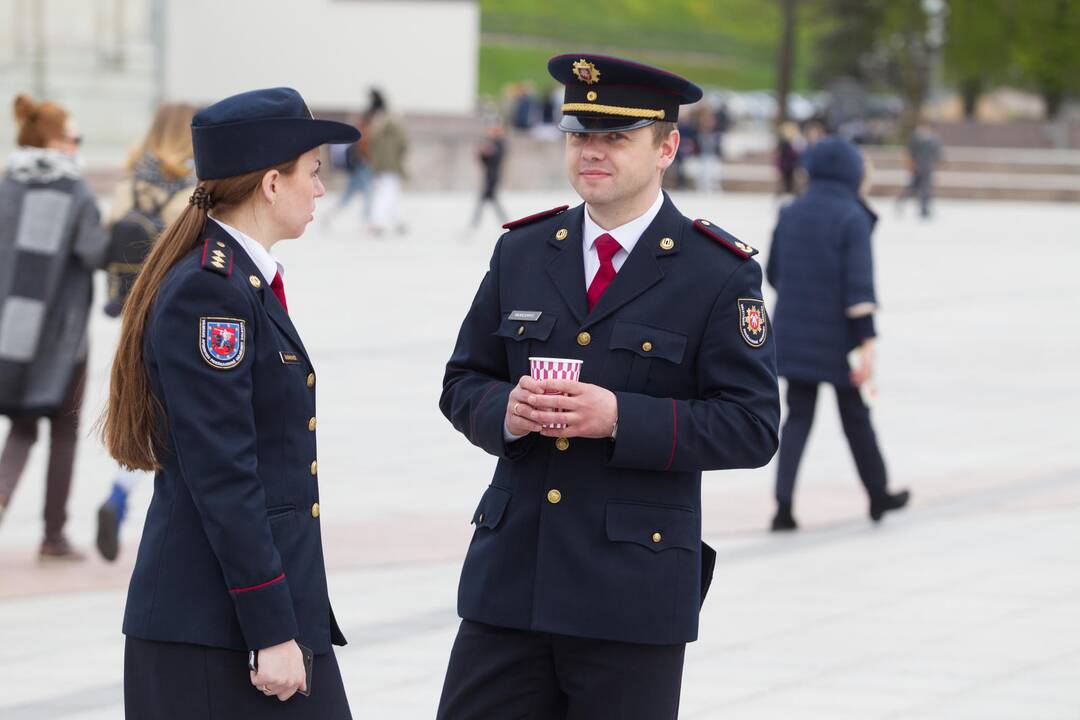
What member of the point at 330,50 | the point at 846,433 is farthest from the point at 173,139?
the point at 330,50

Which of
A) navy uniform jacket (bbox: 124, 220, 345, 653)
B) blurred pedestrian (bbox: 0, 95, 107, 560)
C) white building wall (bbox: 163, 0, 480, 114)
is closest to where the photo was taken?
navy uniform jacket (bbox: 124, 220, 345, 653)

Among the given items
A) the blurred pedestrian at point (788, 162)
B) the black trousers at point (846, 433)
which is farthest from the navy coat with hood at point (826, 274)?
the blurred pedestrian at point (788, 162)

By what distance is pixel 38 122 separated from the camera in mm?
7137

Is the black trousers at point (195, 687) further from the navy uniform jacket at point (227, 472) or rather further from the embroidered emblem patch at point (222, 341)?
the embroidered emblem patch at point (222, 341)

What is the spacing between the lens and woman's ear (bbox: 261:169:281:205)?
3.31 metres

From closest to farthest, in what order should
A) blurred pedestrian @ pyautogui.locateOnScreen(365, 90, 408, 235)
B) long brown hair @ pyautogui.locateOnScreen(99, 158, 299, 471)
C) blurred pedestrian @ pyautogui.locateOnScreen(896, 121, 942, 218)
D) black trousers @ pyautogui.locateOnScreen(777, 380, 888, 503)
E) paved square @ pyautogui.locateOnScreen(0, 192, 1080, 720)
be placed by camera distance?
long brown hair @ pyautogui.locateOnScreen(99, 158, 299, 471)
paved square @ pyautogui.locateOnScreen(0, 192, 1080, 720)
black trousers @ pyautogui.locateOnScreen(777, 380, 888, 503)
blurred pedestrian @ pyautogui.locateOnScreen(365, 90, 408, 235)
blurred pedestrian @ pyautogui.locateOnScreen(896, 121, 942, 218)

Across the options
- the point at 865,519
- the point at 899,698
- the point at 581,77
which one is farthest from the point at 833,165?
the point at 581,77

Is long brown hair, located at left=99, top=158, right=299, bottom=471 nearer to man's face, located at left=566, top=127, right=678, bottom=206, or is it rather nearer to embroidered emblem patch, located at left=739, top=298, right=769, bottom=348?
man's face, located at left=566, top=127, right=678, bottom=206

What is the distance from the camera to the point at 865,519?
29.0ft

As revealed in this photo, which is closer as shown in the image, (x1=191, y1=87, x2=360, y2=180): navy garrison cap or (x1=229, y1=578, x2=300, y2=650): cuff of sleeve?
(x1=229, y1=578, x2=300, y2=650): cuff of sleeve

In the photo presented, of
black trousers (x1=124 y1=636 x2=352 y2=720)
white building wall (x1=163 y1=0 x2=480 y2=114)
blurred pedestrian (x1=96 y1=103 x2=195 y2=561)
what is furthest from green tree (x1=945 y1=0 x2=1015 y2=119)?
black trousers (x1=124 y1=636 x2=352 y2=720)

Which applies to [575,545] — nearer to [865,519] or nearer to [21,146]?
[21,146]

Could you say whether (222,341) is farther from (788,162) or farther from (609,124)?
(788,162)

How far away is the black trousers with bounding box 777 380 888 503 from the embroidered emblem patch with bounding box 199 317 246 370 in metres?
5.39
